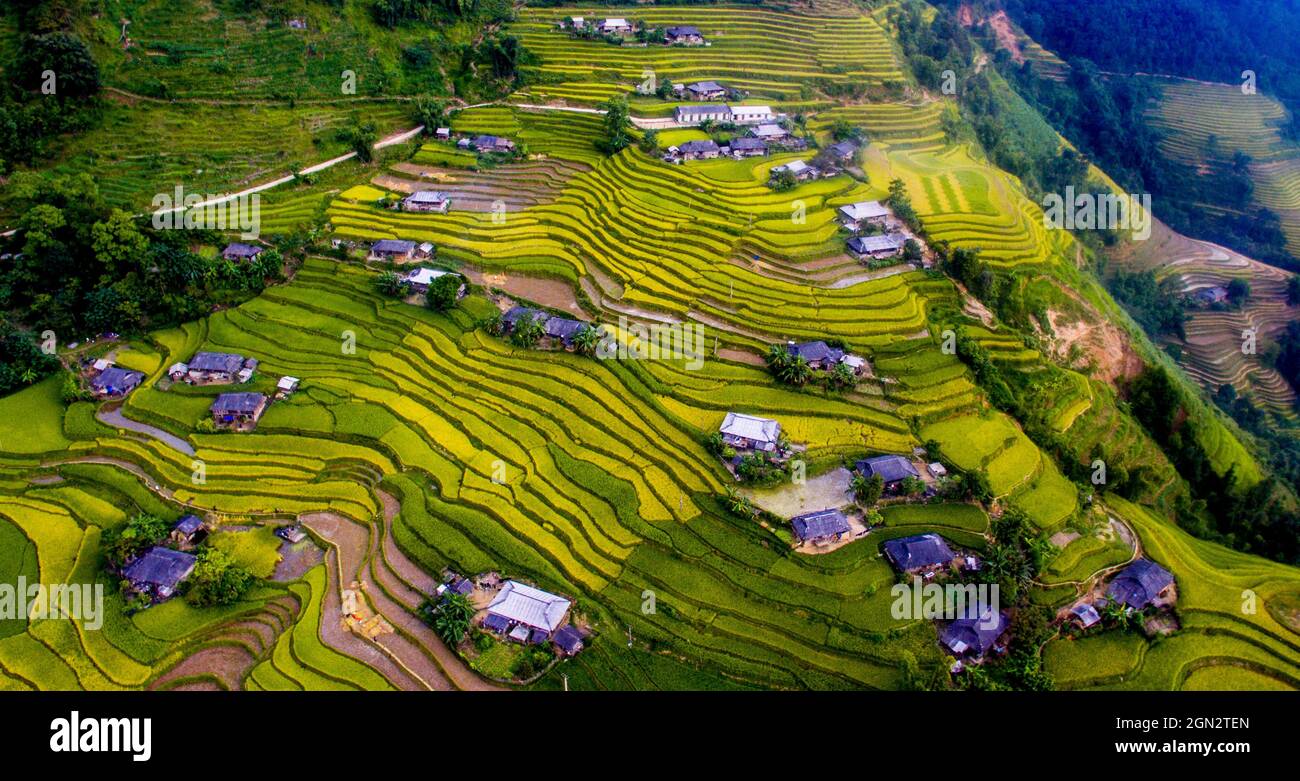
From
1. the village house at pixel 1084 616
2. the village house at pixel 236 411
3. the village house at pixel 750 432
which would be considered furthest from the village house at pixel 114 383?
the village house at pixel 1084 616

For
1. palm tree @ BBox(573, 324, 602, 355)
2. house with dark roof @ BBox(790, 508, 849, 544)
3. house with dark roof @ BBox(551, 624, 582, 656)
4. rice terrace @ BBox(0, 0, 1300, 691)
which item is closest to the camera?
house with dark roof @ BBox(551, 624, 582, 656)

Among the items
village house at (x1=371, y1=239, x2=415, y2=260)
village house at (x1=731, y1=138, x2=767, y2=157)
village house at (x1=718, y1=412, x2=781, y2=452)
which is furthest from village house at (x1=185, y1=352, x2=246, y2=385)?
village house at (x1=731, y1=138, x2=767, y2=157)

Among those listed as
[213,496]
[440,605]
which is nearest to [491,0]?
[213,496]

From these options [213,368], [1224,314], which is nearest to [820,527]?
[213,368]

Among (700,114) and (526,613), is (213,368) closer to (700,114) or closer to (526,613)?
(526,613)

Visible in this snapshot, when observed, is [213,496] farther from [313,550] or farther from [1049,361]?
[1049,361]

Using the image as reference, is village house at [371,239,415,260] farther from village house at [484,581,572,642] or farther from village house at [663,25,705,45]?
village house at [663,25,705,45]

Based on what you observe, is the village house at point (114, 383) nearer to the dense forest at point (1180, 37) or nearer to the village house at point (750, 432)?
the village house at point (750, 432)

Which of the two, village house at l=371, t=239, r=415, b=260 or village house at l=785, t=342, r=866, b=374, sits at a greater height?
village house at l=371, t=239, r=415, b=260
